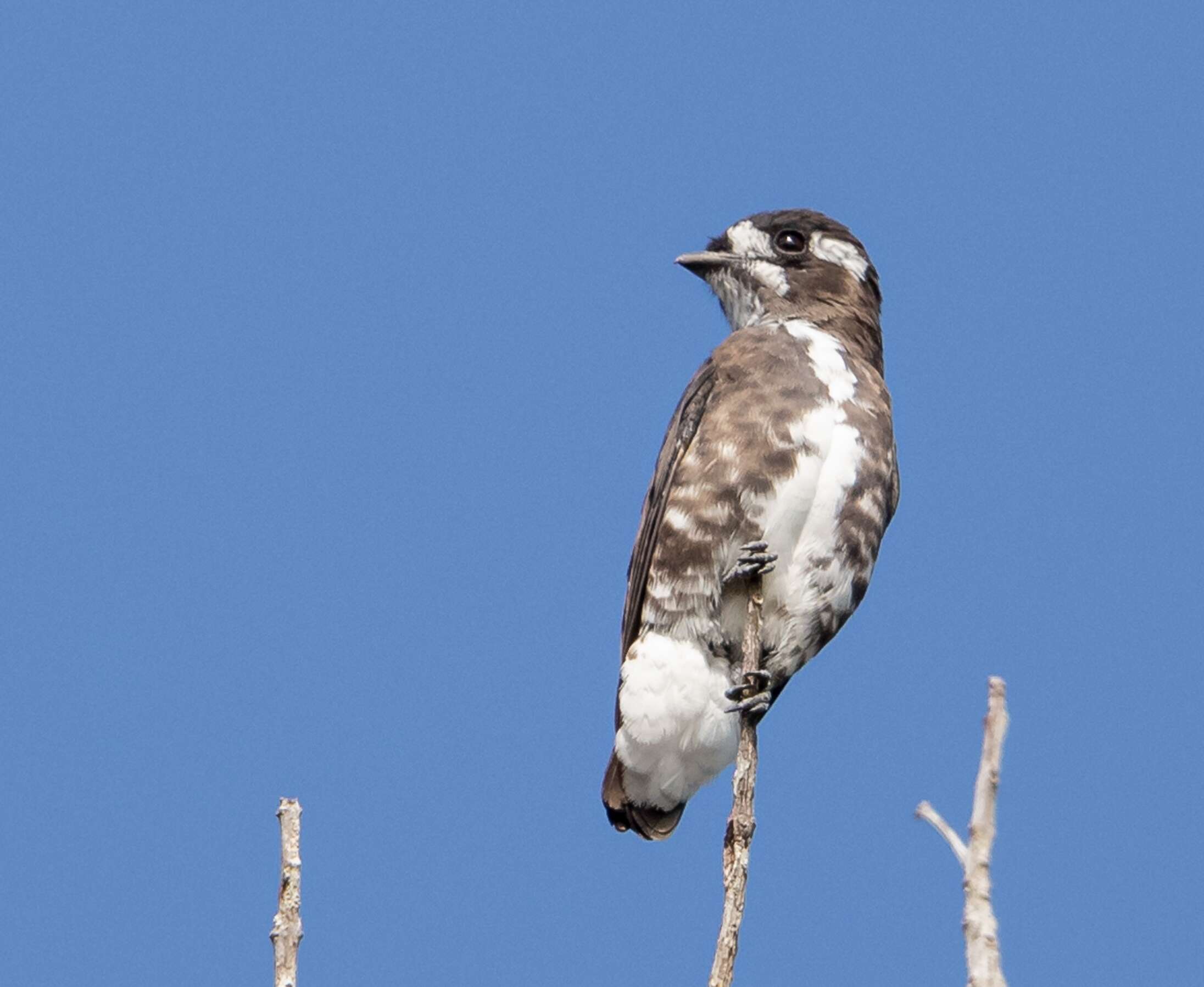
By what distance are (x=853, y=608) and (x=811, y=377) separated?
1.03 meters

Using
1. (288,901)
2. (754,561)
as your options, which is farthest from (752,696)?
(288,901)

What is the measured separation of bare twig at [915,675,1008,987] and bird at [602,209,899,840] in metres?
3.30

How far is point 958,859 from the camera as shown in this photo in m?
3.57

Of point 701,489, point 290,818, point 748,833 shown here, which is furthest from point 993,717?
point 701,489

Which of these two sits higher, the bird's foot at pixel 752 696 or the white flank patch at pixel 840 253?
the white flank patch at pixel 840 253

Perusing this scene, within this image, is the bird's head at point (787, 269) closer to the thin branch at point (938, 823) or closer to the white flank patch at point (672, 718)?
the white flank patch at point (672, 718)

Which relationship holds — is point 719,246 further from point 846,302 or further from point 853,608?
point 853,608

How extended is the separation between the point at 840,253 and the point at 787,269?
0.91 ft

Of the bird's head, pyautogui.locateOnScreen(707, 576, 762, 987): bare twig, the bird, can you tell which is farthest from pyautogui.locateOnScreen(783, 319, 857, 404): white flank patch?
pyautogui.locateOnScreen(707, 576, 762, 987): bare twig

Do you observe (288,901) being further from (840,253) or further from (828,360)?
(840,253)

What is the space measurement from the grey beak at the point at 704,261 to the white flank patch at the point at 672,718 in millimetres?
2174

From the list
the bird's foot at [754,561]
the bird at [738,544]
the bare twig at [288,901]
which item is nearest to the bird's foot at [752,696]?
the bird at [738,544]

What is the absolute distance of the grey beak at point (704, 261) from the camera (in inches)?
343

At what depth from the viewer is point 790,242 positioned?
8.66m
